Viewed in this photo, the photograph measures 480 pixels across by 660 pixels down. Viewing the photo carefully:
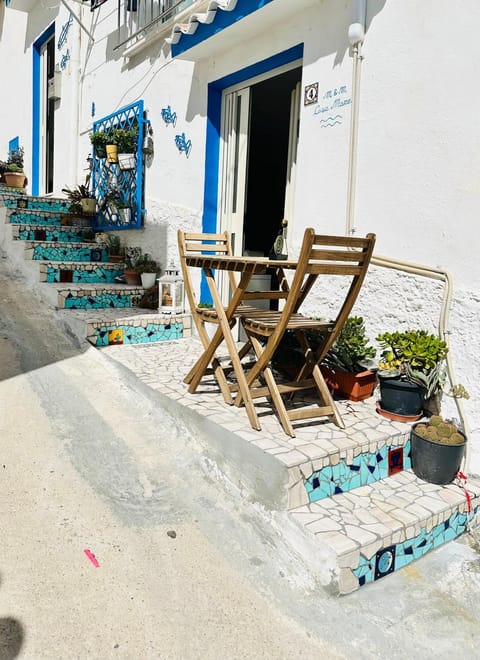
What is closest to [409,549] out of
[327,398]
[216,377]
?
[327,398]

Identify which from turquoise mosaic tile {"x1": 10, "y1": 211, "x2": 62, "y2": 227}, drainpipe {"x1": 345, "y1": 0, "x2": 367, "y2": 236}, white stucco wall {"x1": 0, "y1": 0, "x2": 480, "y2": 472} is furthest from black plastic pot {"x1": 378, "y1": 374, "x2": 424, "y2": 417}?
turquoise mosaic tile {"x1": 10, "y1": 211, "x2": 62, "y2": 227}

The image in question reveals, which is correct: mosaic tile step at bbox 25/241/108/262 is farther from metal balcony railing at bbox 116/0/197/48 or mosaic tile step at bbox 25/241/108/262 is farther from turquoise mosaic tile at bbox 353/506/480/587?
turquoise mosaic tile at bbox 353/506/480/587

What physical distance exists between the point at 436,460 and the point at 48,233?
503 cm

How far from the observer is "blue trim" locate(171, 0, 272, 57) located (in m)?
3.90

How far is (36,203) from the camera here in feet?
22.0

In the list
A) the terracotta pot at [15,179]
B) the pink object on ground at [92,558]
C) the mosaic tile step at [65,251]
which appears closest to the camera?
the pink object on ground at [92,558]

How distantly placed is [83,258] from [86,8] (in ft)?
12.3

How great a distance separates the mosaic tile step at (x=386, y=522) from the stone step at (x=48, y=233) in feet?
15.7

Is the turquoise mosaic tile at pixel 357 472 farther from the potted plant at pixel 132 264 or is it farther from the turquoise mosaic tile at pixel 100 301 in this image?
the potted plant at pixel 132 264

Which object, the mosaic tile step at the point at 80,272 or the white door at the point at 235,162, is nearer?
the white door at the point at 235,162

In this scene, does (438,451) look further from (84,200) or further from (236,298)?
(84,200)

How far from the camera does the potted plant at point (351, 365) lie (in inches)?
131

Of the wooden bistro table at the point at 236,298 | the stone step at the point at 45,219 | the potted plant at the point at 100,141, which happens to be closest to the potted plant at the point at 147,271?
the stone step at the point at 45,219

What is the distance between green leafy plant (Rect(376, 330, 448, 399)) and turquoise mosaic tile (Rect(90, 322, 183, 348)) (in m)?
2.29
